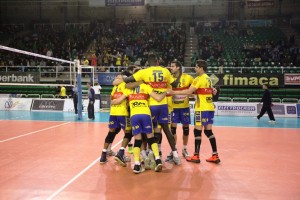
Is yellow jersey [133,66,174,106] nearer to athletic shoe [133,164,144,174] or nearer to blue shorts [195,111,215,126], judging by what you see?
blue shorts [195,111,215,126]

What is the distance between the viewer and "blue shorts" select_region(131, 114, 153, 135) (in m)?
6.18

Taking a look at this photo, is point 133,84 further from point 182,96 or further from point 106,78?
point 106,78

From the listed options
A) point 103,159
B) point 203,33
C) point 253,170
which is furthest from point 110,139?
point 203,33

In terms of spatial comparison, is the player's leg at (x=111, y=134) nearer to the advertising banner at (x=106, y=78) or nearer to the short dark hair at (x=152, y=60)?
the short dark hair at (x=152, y=60)

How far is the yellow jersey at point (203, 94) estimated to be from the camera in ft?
22.8

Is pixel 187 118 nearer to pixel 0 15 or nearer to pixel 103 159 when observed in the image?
pixel 103 159

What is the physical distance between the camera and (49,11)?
33.9 meters

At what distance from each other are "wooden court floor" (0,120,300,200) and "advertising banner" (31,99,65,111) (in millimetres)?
9318

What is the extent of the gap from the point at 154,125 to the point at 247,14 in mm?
27211

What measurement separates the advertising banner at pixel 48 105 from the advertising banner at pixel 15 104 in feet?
1.42

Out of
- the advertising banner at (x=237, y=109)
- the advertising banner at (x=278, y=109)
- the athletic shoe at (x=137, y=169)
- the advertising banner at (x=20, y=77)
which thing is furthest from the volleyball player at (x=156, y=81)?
the advertising banner at (x=20, y=77)

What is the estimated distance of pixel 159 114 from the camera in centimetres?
648

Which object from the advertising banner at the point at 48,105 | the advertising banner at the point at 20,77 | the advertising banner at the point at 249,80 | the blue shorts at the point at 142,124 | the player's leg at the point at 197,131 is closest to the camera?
the blue shorts at the point at 142,124

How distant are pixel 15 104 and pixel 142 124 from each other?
1619 cm
